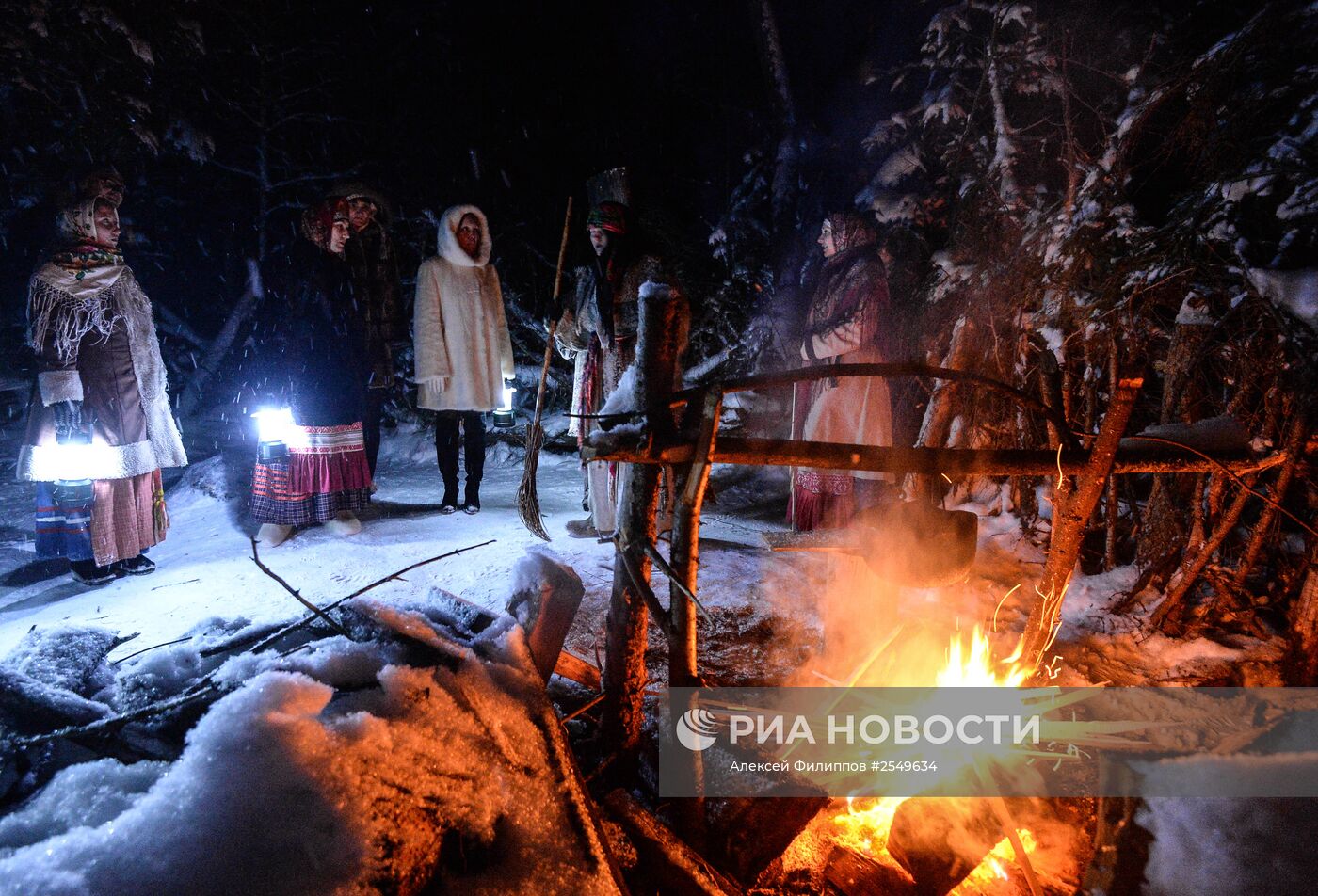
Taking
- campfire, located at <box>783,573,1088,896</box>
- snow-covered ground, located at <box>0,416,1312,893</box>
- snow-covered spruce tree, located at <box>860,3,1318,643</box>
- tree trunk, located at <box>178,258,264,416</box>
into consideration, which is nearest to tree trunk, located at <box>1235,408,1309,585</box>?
snow-covered spruce tree, located at <box>860,3,1318,643</box>

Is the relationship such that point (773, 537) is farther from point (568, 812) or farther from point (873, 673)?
point (568, 812)

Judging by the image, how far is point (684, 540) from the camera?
6.55ft

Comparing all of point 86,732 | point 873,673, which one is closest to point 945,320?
point 873,673

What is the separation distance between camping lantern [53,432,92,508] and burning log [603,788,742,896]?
4.31 meters

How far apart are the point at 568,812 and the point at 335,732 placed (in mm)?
700

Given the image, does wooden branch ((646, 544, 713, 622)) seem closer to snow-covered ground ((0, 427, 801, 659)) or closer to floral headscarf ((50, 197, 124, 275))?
snow-covered ground ((0, 427, 801, 659))

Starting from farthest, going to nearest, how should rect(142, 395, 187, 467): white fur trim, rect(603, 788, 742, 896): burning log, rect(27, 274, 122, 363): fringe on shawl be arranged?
1. rect(142, 395, 187, 467): white fur trim
2. rect(27, 274, 122, 363): fringe on shawl
3. rect(603, 788, 742, 896): burning log

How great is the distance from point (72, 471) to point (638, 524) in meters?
4.29

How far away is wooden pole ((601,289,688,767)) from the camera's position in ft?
6.53

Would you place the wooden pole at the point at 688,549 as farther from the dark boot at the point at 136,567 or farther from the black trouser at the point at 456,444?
the dark boot at the point at 136,567

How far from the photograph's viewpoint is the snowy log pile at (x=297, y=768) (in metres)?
1.12

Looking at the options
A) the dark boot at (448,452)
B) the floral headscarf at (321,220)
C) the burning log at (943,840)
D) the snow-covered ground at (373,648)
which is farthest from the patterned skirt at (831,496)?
the floral headscarf at (321,220)

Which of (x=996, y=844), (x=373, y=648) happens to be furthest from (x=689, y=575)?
(x=996, y=844)

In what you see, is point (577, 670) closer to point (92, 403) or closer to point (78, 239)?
point (92, 403)
